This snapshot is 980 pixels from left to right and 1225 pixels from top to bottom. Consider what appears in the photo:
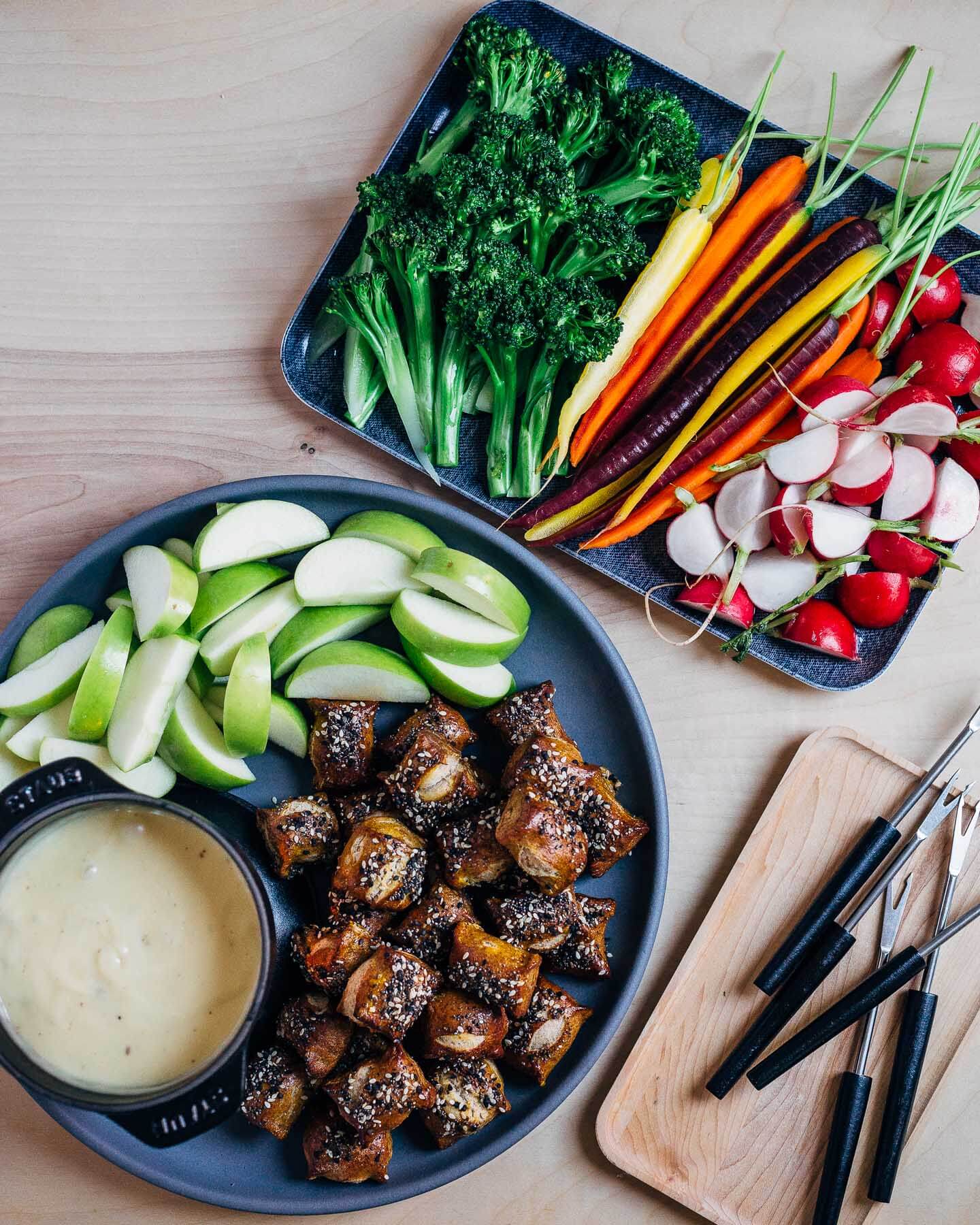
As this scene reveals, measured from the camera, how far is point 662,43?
222cm

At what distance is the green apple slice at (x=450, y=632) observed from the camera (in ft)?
6.51

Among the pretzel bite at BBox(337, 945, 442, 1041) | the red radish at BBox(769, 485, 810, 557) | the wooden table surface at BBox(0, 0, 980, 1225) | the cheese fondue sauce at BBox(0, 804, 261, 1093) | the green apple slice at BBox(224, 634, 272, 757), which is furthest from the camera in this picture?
the wooden table surface at BBox(0, 0, 980, 1225)

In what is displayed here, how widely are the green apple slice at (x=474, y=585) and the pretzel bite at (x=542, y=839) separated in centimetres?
36

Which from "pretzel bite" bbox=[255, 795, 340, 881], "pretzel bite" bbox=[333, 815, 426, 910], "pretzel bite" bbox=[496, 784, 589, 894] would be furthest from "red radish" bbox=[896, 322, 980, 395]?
"pretzel bite" bbox=[255, 795, 340, 881]

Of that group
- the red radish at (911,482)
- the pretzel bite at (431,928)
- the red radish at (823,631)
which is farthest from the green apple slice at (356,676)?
the red radish at (911,482)

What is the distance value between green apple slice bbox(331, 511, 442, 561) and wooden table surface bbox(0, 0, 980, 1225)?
8.0 inches

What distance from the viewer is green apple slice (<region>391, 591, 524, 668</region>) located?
199 centimetres

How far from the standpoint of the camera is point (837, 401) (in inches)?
82.5

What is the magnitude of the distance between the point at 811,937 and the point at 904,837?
0.33 meters

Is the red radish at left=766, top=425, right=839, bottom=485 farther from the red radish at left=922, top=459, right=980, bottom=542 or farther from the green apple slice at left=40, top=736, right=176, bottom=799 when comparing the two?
the green apple slice at left=40, top=736, right=176, bottom=799

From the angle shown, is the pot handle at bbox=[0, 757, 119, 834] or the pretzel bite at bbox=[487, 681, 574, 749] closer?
the pot handle at bbox=[0, 757, 119, 834]

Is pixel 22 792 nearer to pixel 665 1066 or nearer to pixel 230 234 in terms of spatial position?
pixel 230 234

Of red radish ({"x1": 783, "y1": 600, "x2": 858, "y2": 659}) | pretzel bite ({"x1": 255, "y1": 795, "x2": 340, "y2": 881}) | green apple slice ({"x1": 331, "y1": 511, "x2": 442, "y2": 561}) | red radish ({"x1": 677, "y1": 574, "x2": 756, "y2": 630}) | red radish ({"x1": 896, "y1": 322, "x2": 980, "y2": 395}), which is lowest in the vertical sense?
pretzel bite ({"x1": 255, "y1": 795, "x2": 340, "y2": 881})

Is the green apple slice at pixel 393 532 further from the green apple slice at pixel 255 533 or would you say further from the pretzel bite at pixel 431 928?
the pretzel bite at pixel 431 928
